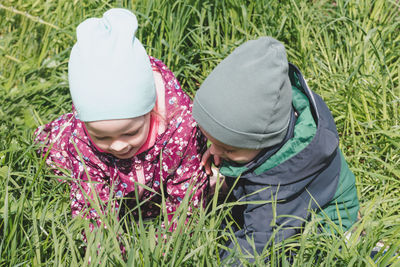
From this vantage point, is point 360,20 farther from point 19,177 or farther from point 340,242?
point 19,177

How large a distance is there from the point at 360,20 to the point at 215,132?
5.10ft

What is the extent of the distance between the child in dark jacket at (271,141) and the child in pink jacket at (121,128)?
8.6 inches

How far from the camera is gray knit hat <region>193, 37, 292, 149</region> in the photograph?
5.87 feet

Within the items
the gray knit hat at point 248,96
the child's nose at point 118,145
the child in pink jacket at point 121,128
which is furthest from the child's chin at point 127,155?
the gray knit hat at point 248,96

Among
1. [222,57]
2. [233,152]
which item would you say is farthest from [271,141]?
[222,57]

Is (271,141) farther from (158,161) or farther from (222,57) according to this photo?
(222,57)

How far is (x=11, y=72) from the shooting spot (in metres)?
3.08

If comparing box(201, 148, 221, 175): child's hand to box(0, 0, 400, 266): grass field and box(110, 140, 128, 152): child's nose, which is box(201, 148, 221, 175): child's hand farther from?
box(110, 140, 128, 152): child's nose

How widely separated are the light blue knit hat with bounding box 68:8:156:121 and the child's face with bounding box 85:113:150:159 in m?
0.04

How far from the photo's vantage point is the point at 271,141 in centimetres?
195

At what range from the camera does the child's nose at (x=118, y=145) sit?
2033mm

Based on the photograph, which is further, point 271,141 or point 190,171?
point 190,171

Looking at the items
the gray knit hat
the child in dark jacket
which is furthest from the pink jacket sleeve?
the gray knit hat

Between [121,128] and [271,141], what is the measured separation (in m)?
0.59
